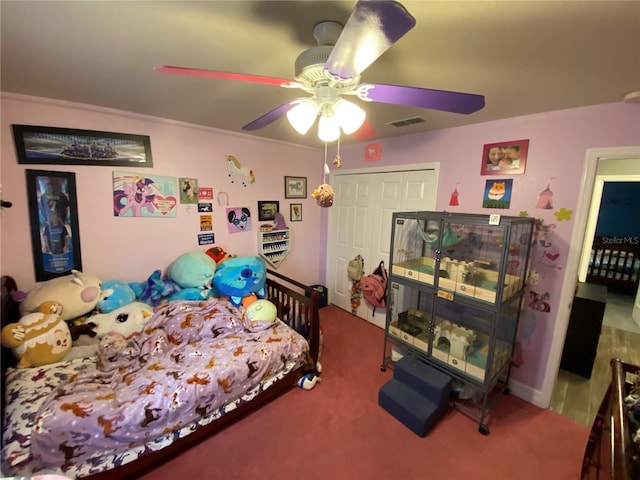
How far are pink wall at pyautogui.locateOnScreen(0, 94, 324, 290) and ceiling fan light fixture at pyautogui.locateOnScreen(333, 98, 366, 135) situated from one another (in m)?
1.85

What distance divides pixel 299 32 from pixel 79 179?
1987mm

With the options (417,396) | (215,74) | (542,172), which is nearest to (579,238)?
(542,172)

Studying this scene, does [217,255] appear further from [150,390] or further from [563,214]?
[563,214]

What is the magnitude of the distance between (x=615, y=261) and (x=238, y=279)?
5.77m

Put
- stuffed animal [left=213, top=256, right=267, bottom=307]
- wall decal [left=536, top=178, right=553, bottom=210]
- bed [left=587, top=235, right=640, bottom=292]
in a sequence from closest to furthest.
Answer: wall decal [left=536, top=178, right=553, bottom=210], stuffed animal [left=213, top=256, right=267, bottom=307], bed [left=587, top=235, right=640, bottom=292]

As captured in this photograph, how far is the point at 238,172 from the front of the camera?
2.68 m

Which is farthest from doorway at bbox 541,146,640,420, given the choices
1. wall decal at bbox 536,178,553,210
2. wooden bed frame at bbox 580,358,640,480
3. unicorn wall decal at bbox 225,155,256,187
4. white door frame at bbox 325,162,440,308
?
unicorn wall decal at bbox 225,155,256,187

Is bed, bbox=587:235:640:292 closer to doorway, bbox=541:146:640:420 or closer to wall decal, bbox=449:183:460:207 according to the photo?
doorway, bbox=541:146:640:420

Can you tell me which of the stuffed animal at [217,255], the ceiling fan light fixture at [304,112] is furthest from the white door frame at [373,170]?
the ceiling fan light fixture at [304,112]

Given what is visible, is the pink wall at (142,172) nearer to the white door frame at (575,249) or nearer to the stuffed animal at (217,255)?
the stuffed animal at (217,255)

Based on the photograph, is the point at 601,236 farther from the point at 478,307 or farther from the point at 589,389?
the point at 478,307

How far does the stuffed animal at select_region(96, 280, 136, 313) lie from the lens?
1917 millimetres

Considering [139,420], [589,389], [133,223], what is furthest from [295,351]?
[589,389]

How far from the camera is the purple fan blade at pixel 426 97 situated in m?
0.89
